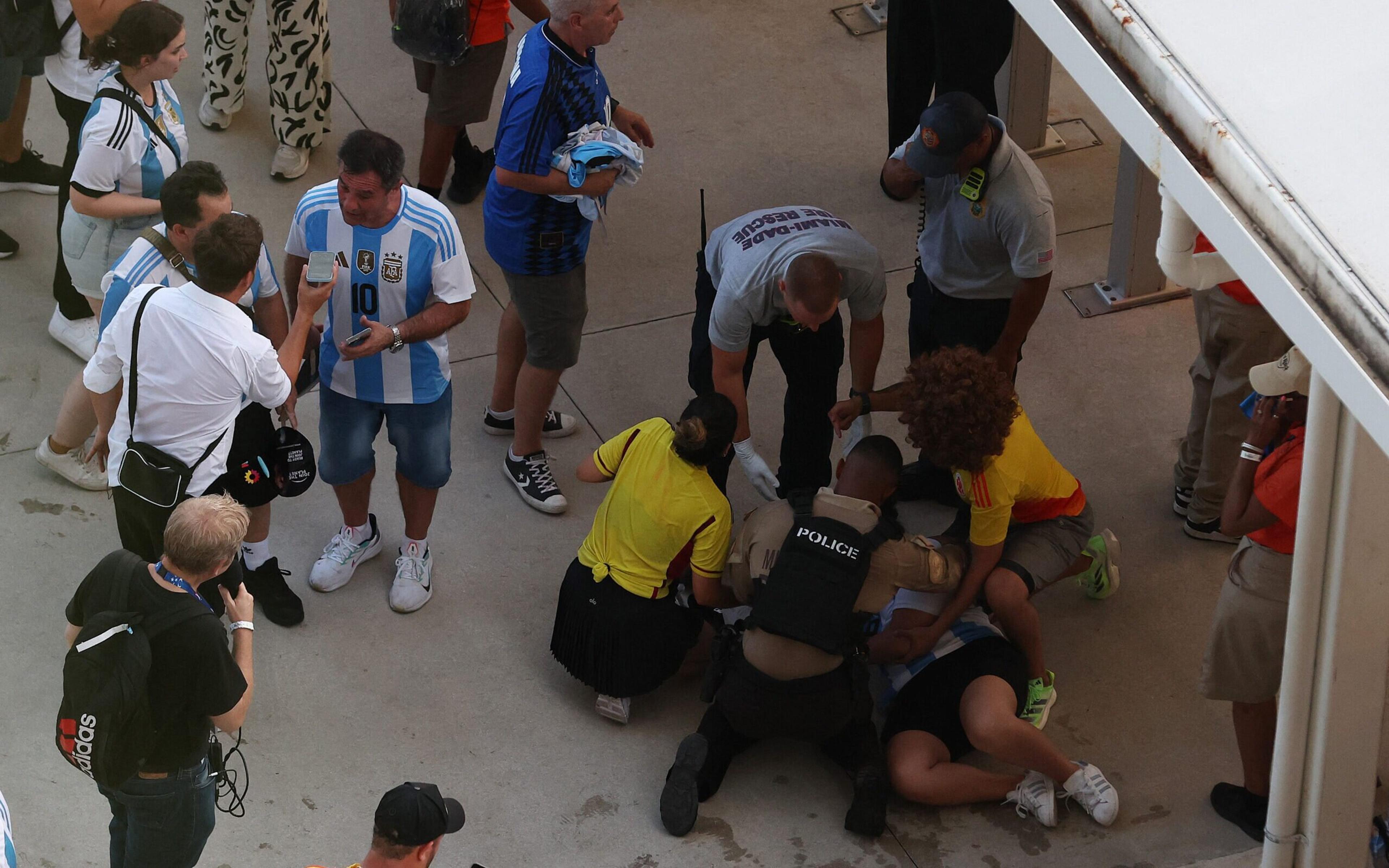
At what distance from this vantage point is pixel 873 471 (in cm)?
432

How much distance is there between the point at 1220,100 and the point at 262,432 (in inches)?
117

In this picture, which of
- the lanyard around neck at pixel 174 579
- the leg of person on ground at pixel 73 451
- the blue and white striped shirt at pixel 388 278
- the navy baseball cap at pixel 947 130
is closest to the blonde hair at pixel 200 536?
the lanyard around neck at pixel 174 579

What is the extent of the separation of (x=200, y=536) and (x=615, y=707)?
5.29 feet

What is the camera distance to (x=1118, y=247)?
6.20 meters

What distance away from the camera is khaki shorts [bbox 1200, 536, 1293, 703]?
3.92 m

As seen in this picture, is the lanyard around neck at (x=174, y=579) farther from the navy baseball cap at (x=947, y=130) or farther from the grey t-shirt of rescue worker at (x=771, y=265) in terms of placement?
the navy baseball cap at (x=947, y=130)

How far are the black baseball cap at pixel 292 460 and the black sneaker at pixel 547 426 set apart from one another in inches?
50.8

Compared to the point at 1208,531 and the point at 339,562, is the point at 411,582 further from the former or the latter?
the point at 1208,531

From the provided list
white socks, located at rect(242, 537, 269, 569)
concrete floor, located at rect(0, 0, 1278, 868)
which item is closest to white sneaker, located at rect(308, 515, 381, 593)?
concrete floor, located at rect(0, 0, 1278, 868)

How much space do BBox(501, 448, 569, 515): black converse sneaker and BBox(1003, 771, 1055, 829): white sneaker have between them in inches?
76.4

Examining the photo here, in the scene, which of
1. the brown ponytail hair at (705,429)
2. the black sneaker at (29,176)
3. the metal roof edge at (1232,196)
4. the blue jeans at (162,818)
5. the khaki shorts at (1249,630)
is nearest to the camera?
the metal roof edge at (1232,196)

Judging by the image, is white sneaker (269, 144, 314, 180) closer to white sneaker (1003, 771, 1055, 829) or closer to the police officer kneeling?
the police officer kneeling

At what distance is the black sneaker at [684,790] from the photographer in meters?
4.24

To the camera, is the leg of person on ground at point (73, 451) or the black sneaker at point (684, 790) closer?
the black sneaker at point (684, 790)
